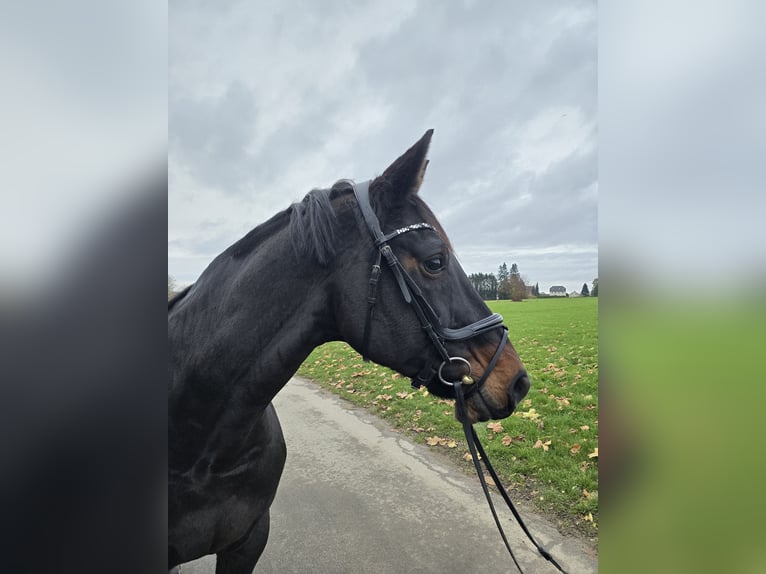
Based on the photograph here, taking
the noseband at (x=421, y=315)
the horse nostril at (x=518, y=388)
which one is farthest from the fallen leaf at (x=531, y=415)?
the noseband at (x=421, y=315)

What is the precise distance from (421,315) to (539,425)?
462 cm

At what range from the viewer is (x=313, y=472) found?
4.81 meters

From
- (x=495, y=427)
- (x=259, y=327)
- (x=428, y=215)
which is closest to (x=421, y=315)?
(x=428, y=215)

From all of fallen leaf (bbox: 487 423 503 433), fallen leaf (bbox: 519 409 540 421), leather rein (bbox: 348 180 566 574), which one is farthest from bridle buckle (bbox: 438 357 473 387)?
fallen leaf (bbox: 519 409 540 421)

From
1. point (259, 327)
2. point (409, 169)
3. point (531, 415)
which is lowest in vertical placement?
point (531, 415)

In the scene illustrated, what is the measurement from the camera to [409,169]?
1.79 metres

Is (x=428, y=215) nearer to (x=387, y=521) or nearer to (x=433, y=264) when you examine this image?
(x=433, y=264)

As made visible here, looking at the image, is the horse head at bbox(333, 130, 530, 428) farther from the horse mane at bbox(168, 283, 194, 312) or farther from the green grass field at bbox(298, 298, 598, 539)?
the horse mane at bbox(168, 283, 194, 312)

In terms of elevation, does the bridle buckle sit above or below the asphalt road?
above

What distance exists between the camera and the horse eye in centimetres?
177
